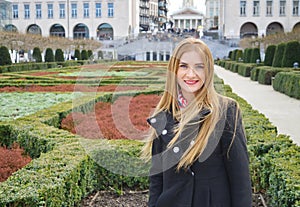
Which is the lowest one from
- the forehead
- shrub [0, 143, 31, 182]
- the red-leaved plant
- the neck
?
shrub [0, 143, 31, 182]

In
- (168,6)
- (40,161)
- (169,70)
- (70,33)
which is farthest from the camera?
(168,6)

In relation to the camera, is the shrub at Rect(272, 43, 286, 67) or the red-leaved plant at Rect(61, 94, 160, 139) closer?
the red-leaved plant at Rect(61, 94, 160, 139)

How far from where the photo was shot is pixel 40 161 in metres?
3.88

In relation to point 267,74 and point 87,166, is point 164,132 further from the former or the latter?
point 267,74

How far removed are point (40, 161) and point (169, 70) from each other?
2.03 metres

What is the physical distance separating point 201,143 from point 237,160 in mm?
188

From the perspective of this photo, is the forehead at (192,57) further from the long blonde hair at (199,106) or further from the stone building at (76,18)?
the stone building at (76,18)

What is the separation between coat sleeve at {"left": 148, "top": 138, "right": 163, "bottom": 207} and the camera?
230 cm

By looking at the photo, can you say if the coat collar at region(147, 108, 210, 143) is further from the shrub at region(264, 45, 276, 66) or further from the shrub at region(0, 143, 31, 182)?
the shrub at region(264, 45, 276, 66)

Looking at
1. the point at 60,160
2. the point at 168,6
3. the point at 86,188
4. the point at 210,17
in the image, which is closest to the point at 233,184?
the point at 60,160

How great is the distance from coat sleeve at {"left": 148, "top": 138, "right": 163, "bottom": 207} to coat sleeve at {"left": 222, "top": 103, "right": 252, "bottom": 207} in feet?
1.19

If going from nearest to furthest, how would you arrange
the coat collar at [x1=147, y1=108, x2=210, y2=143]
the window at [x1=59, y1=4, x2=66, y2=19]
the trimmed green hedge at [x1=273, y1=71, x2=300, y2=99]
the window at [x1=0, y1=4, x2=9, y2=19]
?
the coat collar at [x1=147, y1=108, x2=210, y2=143], the trimmed green hedge at [x1=273, y1=71, x2=300, y2=99], the window at [x1=0, y1=4, x2=9, y2=19], the window at [x1=59, y1=4, x2=66, y2=19]

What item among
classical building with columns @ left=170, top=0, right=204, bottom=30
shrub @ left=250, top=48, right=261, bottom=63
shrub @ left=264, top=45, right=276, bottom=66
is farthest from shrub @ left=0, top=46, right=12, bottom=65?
classical building with columns @ left=170, top=0, right=204, bottom=30

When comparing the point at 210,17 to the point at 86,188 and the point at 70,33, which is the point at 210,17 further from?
the point at 86,188
